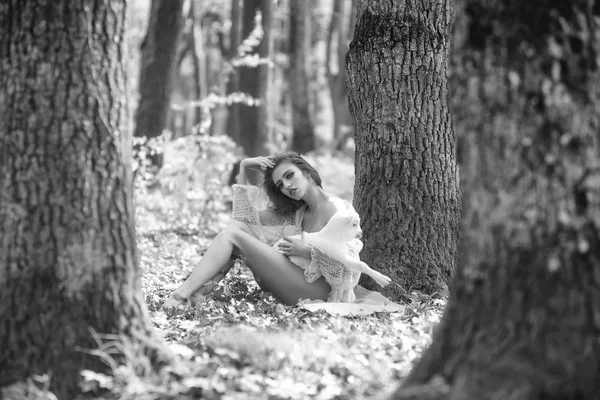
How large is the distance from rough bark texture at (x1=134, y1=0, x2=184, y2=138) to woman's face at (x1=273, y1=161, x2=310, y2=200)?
19.9 ft

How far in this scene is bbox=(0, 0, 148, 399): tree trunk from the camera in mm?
→ 3701

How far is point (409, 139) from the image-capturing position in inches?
257

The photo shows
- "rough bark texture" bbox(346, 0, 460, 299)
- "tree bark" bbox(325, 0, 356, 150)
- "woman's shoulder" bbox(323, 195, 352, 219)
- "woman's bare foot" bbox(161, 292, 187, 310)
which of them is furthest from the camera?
"tree bark" bbox(325, 0, 356, 150)

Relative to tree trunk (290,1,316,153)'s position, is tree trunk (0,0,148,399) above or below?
below

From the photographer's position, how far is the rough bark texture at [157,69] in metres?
12.3

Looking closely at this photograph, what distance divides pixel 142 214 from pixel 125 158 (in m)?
6.82

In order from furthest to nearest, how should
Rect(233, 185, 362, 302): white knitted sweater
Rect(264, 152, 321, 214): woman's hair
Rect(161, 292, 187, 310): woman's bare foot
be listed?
Rect(233, 185, 362, 302): white knitted sweater, Rect(264, 152, 321, 214): woman's hair, Rect(161, 292, 187, 310): woman's bare foot

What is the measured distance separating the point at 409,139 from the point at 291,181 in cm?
100

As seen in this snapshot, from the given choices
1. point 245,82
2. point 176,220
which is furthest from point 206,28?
point 176,220

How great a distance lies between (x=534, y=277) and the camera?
313 cm

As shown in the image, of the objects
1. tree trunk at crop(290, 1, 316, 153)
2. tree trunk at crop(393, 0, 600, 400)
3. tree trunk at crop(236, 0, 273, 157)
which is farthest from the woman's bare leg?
tree trunk at crop(290, 1, 316, 153)

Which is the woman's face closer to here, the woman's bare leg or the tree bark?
the woman's bare leg

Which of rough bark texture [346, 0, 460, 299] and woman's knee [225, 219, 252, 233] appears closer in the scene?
rough bark texture [346, 0, 460, 299]

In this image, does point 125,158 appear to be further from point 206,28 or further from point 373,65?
point 206,28
